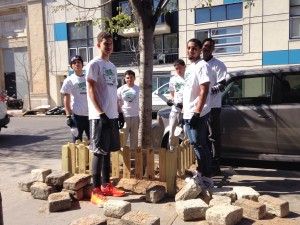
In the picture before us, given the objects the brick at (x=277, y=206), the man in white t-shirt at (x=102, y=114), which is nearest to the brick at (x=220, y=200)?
the brick at (x=277, y=206)

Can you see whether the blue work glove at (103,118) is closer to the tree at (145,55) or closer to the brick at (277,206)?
the tree at (145,55)

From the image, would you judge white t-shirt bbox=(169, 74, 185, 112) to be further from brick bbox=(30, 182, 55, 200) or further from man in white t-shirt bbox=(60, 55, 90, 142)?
brick bbox=(30, 182, 55, 200)

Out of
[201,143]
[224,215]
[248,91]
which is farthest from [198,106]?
[248,91]

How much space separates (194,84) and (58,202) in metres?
2.12

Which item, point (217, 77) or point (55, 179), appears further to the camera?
point (217, 77)

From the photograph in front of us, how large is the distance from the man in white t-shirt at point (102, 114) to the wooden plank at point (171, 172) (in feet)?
1.98

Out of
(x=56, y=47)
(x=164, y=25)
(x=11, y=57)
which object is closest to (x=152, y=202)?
(x=164, y=25)

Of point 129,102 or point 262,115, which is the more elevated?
point 129,102

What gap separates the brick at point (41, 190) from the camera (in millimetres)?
4156

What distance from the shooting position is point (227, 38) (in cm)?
1898

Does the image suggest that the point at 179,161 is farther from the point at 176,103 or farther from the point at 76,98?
the point at 76,98

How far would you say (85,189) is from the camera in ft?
13.8

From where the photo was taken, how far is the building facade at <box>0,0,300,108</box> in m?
17.7

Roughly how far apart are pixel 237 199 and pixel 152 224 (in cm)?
120
